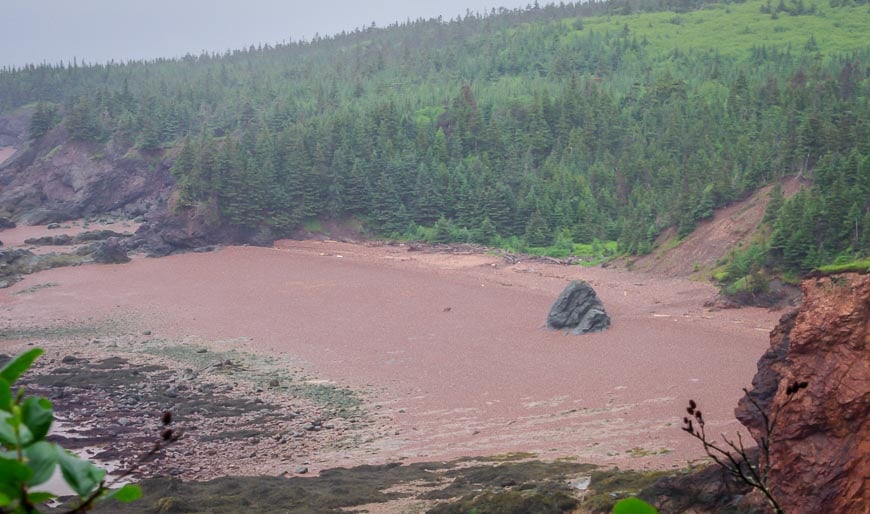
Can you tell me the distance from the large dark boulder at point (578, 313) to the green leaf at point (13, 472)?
2460cm

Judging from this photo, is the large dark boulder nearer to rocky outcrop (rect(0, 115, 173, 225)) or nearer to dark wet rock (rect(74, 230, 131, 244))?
dark wet rock (rect(74, 230, 131, 244))

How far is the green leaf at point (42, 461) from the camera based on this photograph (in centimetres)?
146

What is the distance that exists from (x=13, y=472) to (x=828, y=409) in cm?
957

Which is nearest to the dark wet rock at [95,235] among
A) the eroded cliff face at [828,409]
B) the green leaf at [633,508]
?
the eroded cliff face at [828,409]

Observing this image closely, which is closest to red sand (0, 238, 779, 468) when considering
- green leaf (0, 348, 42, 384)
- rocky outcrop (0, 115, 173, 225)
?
green leaf (0, 348, 42, 384)

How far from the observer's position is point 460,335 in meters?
26.7

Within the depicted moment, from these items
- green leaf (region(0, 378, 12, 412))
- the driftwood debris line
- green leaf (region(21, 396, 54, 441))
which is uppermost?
green leaf (region(0, 378, 12, 412))

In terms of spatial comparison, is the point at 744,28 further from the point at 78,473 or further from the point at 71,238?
the point at 78,473

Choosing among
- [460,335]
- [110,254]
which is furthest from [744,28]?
[460,335]

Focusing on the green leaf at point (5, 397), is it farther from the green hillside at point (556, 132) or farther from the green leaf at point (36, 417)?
the green hillside at point (556, 132)

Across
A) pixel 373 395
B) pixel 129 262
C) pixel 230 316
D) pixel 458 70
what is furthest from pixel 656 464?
pixel 458 70

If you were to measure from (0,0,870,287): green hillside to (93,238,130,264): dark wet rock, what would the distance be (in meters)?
4.83

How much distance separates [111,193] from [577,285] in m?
37.6

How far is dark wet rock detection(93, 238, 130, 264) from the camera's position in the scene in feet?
133
